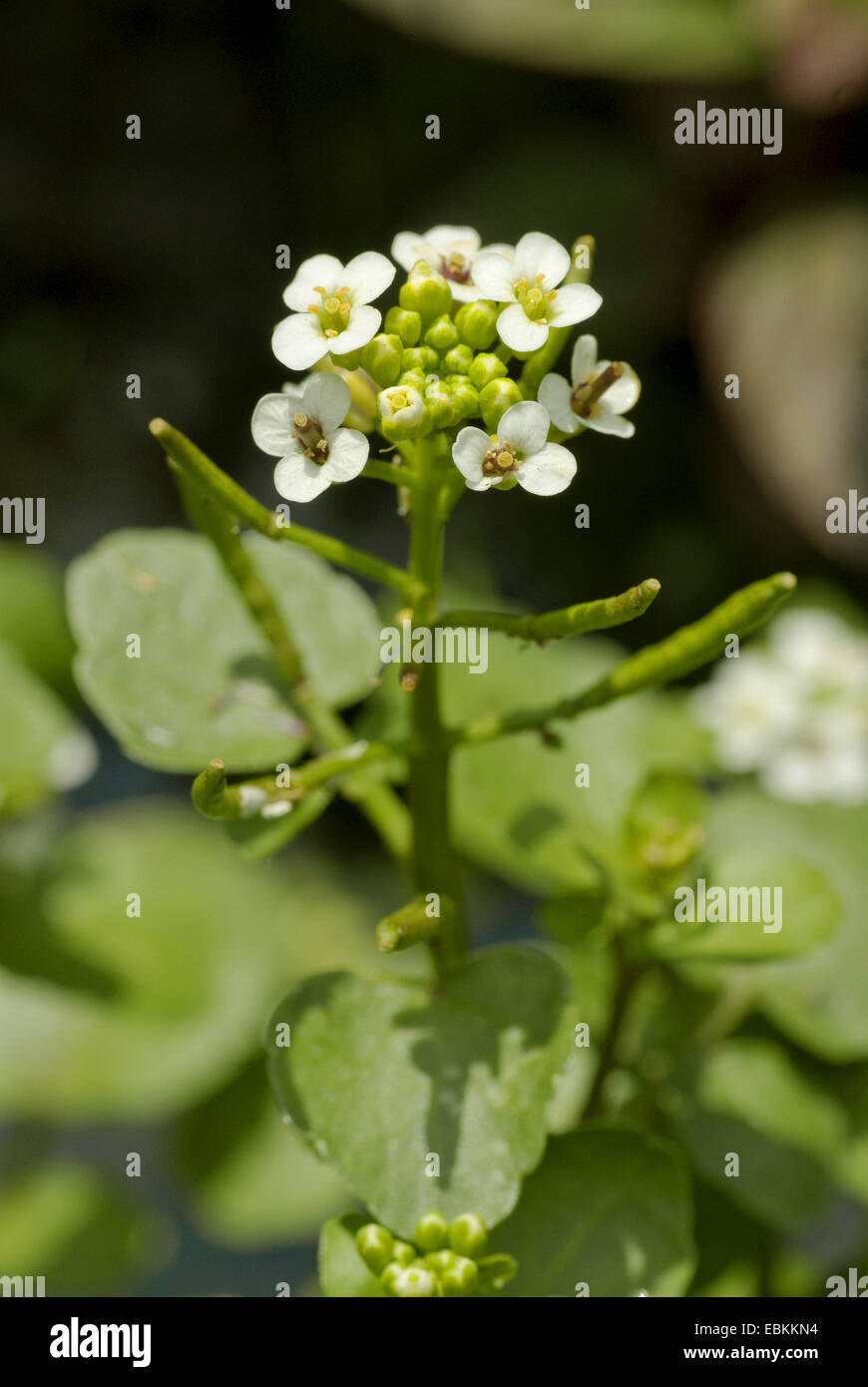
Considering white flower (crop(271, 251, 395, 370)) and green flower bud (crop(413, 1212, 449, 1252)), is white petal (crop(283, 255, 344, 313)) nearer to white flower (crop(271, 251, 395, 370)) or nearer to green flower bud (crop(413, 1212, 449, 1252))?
white flower (crop(271, 251, 395, 370))

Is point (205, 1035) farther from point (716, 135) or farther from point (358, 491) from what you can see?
point (716, 135)

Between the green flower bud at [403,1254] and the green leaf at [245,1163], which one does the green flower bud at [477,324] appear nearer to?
the green flower bud at [403,1254]

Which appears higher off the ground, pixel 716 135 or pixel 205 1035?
pixel 716 135

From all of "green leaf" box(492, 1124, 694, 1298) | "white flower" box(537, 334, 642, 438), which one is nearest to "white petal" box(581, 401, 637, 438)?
"white flower" box(537, 334, 642, 438)

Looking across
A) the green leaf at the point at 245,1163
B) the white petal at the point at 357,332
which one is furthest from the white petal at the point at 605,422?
the green leaf at the point at 245,1163

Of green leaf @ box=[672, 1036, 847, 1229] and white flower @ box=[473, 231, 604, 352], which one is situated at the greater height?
white flower @ box=[473, 231, 604, 352]

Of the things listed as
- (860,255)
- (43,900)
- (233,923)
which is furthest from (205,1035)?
(860,255)

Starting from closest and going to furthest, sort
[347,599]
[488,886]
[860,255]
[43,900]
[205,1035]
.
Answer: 1. [347,599]
2. [43,900]
3. [205,1035]
4. [860,255]
5. [488,886]
